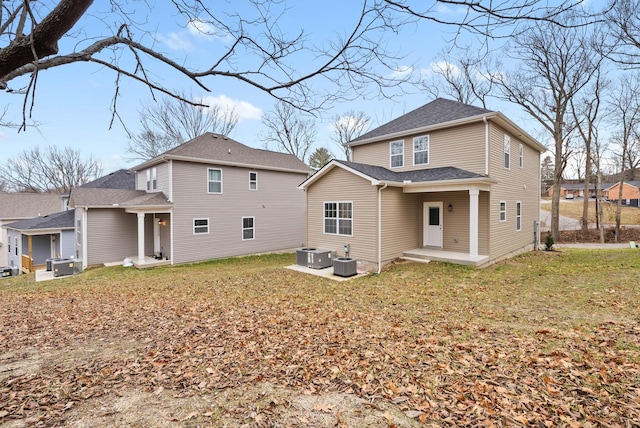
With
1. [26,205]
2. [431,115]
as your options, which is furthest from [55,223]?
[431,115]

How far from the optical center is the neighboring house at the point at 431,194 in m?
10.8

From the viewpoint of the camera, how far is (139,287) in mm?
9258

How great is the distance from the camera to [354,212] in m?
11.5

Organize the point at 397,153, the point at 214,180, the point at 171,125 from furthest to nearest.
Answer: the point at 171,125 < the point at 214,180 < the point at 397,153

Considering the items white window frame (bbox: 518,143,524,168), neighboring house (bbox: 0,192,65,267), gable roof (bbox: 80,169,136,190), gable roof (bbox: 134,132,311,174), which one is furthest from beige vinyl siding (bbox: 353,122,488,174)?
neighboring house (bbox: 0,192,65,267)

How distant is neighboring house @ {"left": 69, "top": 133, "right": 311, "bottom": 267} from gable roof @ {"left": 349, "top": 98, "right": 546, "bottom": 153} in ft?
21.2

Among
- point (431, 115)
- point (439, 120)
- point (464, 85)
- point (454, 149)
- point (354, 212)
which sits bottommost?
point (354, 212)

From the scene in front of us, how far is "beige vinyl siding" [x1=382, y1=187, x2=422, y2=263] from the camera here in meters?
11.0

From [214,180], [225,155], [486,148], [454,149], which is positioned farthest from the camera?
[225,155]

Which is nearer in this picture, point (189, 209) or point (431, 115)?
point (431, 115)

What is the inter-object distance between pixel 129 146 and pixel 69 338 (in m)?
25.1

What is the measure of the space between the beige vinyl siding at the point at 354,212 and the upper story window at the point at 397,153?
10.0 feet

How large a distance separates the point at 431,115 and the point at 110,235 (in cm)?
1657

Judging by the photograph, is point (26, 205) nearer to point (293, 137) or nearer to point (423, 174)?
point (293, 137)
